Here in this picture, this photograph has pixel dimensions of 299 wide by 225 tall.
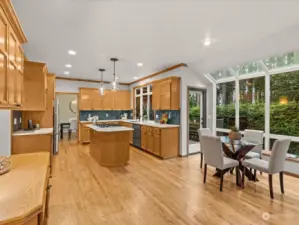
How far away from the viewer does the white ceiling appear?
2.36 meters

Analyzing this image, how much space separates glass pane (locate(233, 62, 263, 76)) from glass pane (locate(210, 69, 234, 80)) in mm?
252

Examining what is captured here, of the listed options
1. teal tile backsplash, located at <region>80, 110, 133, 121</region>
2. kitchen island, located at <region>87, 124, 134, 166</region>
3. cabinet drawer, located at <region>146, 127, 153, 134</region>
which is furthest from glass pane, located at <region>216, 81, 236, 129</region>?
teal tile backsplash, located at <region>80, 110, 133, 121</region>

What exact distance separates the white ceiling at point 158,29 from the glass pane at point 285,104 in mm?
893

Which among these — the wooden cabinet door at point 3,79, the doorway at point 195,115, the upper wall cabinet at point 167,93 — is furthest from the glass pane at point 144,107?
the wooden cabinet door at point 3,79

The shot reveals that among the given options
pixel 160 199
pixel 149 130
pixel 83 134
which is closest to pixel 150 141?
pixel 149 130

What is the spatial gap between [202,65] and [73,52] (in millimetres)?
3466

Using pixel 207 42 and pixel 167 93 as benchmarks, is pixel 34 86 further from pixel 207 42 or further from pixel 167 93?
pixel 207 42

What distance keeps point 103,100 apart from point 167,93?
3.46 metres

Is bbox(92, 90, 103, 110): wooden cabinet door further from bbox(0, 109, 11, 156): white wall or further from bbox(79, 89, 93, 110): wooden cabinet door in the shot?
bbox(0, 109, 11, 156): white wall

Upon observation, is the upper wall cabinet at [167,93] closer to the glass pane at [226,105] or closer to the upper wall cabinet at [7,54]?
the glass pane at [226,105]

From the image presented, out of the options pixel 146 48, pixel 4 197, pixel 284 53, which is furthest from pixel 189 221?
pixel 284 53

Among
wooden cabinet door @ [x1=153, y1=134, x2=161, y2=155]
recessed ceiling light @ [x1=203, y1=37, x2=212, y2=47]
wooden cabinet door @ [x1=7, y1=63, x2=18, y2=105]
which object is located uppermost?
recessed ceiling light @ [x1=203, y1=37, x2=212, y2=47]

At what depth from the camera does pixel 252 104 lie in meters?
4.91

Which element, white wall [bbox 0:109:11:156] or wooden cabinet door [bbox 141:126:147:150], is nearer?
white wall [bbox 0:109:11:156]
